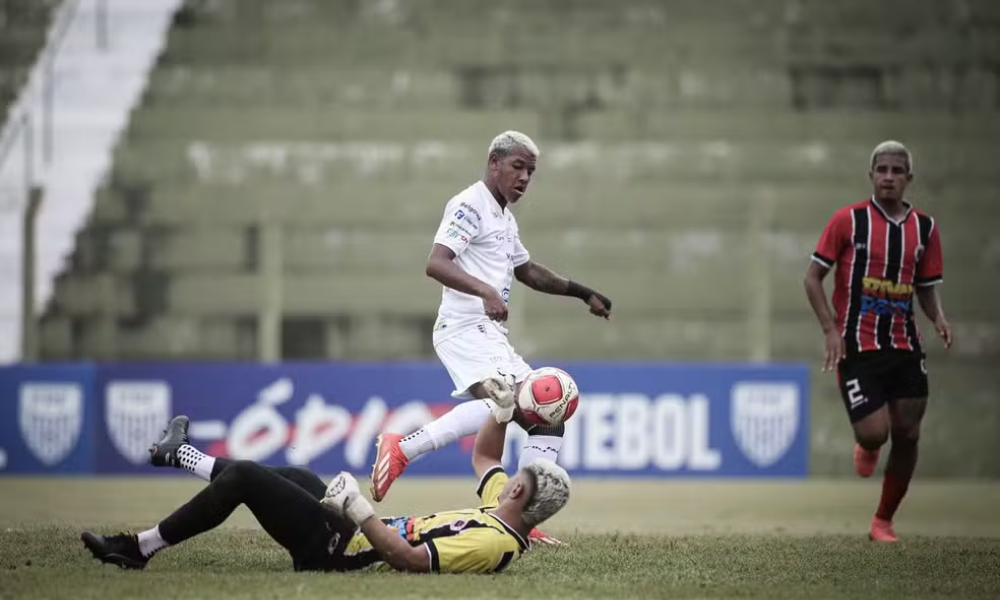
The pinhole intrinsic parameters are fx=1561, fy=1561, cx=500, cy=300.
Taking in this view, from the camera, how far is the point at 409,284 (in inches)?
645

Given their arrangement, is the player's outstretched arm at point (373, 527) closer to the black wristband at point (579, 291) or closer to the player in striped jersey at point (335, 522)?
the player in striped jersey at point (335, 522)

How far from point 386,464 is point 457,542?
→ 1.11 m

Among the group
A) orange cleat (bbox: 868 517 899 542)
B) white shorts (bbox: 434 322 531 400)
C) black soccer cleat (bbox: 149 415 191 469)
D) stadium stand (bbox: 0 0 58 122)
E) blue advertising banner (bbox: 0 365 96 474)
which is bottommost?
blue advertising banner (bbox: 0 365 96 474)

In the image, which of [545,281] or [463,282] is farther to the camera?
[545,281]

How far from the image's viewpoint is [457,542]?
6.16 meters

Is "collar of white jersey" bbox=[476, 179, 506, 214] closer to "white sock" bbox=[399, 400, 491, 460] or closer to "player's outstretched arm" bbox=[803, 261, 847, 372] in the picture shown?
"white sock" bbox=[399, 400, 491, 460]

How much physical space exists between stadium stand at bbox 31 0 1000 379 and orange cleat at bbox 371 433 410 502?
6.99 m

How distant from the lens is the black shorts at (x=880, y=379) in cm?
845

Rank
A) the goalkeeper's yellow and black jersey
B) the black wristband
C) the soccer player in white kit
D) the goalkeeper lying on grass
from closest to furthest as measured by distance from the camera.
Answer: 1. the goalkeeper lying on grass
2. the goalkeeper's yellow and black jersey
3. the soccer player in white kit
4. the black wristband

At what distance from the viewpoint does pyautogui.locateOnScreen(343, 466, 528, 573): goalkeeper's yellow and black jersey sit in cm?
614

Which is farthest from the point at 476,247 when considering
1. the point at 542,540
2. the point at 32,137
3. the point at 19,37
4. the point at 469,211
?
the point at 19,37

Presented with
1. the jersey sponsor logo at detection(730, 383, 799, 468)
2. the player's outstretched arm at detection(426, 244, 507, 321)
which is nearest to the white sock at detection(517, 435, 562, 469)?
the player's outstretched arm at detection(426, 244, 507, 321)

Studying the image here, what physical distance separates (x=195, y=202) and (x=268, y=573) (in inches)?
473

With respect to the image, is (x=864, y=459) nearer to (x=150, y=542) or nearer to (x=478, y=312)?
(x=478, y=312)
